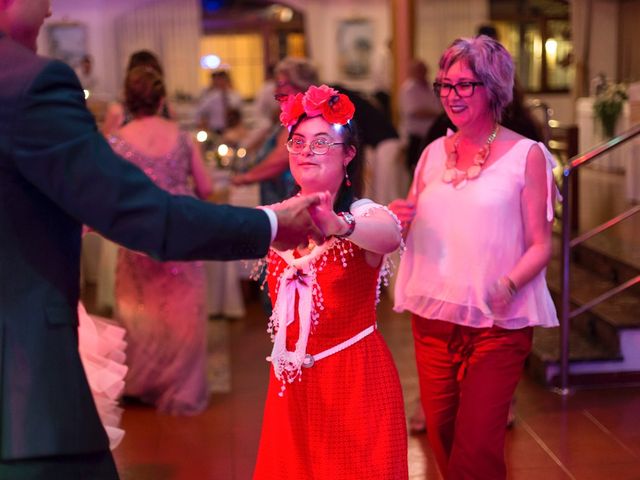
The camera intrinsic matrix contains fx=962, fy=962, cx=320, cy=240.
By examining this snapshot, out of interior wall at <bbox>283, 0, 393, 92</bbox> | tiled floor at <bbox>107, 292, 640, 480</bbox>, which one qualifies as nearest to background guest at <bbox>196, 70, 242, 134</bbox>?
interior wall at <bbox>283, 0, 393, 92</bbox>

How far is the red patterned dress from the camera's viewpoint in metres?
2.51

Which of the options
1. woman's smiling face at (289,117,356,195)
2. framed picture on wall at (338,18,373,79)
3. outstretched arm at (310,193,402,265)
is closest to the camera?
outstretched arm at (310,193,402,265)

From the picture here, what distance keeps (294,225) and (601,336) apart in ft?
12.5

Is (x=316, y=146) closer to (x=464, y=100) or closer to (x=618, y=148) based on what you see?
(x=464, y=100)

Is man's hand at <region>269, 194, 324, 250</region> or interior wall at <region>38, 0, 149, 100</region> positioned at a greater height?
interior wall at <region>38, 0, 149, 100</region>

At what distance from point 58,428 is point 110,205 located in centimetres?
44

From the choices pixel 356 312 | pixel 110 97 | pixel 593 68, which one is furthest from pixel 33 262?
pixel 110 97

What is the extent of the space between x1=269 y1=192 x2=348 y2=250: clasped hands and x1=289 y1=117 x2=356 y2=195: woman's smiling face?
0.37 metres

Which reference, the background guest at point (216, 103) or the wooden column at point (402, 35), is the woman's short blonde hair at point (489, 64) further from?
the background guest at point (216, 103)

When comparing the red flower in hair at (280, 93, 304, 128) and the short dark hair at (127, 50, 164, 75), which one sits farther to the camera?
the short dark hair at (127, 50, 164, 75)

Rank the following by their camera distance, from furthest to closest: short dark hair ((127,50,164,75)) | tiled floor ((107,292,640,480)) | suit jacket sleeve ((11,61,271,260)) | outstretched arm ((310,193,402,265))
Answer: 1. short dark hair ((127,50,164,75))
2. tiled floor ((107,292,640,480))
3. outstretched arm ((310,193,402,265))
4. suit jacket sleeve ((11,61,271,260))

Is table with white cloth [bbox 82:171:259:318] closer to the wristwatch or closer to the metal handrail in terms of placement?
the metal handrail

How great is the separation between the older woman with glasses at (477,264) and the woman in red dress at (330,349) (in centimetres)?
50

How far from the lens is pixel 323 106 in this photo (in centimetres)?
251
